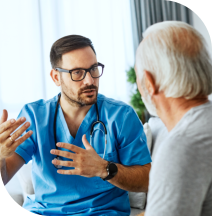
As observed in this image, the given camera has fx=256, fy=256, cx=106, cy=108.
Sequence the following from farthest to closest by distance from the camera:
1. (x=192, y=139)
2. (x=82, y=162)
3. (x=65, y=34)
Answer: (x=65, y=34) < (x=82, y=162) < (x=192, y=139)

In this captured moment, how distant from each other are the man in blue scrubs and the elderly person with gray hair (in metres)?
0.42

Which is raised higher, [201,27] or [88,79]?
[201,27]

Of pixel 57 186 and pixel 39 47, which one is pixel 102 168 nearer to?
pixel 57 186

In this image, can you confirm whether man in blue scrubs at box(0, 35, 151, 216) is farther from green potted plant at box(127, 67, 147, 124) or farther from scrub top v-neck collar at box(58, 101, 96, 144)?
green potted plant at box(127, 67, 147, 124)

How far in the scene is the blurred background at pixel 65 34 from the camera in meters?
2.63

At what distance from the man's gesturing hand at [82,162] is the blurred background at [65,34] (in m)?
1.80

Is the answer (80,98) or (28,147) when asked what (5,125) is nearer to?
(28,147)

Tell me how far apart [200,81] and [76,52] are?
0.78m

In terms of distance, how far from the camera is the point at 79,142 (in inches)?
53.8

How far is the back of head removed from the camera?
0.77 metres

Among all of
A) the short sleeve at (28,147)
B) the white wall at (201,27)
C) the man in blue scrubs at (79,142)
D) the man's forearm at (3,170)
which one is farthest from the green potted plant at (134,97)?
the man's forearm at (3,170)

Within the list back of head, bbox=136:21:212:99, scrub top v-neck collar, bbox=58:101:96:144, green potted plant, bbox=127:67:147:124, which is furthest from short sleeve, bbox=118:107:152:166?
green potted plant, bbox=127:67:147:124

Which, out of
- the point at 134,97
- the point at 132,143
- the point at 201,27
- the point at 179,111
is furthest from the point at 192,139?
the point at 201,27

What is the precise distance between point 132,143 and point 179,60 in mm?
644
